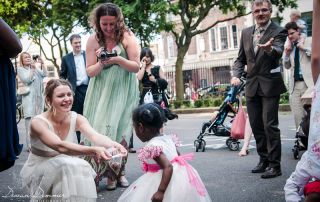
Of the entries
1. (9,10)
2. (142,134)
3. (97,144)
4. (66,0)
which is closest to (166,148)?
(142,134)

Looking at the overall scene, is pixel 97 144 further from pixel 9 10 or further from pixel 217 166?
pixel 9 10

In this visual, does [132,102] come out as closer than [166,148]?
No

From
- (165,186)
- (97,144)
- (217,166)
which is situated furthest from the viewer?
(217,166)

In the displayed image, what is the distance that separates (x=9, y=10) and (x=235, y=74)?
23.6 meters

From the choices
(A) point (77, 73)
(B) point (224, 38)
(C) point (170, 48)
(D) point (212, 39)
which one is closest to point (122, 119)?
(A) point (77, 73)

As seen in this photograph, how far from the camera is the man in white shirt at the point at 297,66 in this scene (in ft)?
18.5

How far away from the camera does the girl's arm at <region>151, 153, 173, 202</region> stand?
8.59 feet

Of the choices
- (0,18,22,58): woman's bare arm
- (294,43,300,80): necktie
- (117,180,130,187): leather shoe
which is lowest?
(117,180,130,187): leather shoe

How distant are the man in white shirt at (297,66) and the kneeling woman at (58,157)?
13.8 ft

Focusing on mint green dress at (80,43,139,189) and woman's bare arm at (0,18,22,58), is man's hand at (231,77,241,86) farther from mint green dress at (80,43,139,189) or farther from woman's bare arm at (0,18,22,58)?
woman's bare arm at (0,18,22,58)

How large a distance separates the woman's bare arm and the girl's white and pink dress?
138 centimetres

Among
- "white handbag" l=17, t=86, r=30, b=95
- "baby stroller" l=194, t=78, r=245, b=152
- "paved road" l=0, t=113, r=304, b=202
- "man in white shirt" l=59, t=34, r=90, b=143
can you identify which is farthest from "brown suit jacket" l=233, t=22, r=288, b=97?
"white handbag" l=17, t=86, r=30, b=95

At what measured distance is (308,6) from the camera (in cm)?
2466

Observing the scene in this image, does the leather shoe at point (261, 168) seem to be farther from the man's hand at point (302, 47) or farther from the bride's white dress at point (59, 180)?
the bride's white dress at point (59, 180)
